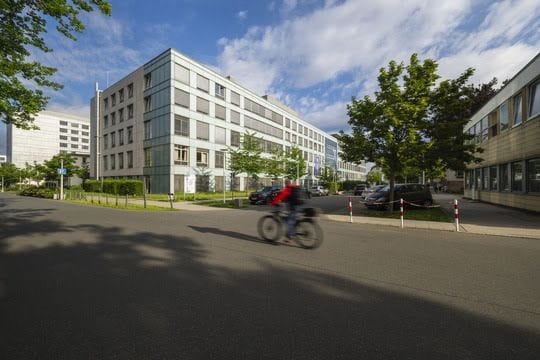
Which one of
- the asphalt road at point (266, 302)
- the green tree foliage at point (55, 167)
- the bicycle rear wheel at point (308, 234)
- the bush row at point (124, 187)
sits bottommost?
the asphalt road at point (266, 302)

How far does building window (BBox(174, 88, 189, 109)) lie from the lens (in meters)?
34.5

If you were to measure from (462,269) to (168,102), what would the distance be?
34592 mm

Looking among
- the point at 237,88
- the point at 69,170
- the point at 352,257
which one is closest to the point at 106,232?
the point at 352,257

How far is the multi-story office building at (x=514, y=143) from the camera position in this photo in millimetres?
14156

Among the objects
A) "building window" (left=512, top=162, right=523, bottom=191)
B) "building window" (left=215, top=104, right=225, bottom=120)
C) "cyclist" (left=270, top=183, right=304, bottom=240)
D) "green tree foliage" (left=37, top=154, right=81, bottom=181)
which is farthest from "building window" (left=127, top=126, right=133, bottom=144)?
"building window" (left=512, top=162, right=523, bottom=191)

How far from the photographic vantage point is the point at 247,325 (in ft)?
10.4

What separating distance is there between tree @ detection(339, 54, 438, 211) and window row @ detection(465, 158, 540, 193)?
6.34m

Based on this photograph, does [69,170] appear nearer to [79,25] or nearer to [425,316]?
[79,25]

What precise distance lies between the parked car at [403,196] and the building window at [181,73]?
27991mm

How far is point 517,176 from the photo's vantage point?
53.4 feet

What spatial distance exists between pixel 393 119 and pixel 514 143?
898 centimetres

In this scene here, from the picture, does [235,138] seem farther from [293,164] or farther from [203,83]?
[293,164]

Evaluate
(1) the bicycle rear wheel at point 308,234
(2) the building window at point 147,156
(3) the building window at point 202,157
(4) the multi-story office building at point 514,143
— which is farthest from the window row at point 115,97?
(4) the multi-story office building at point 514,143

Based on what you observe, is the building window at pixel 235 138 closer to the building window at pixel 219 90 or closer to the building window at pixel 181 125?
the building window at pixel 219 90
